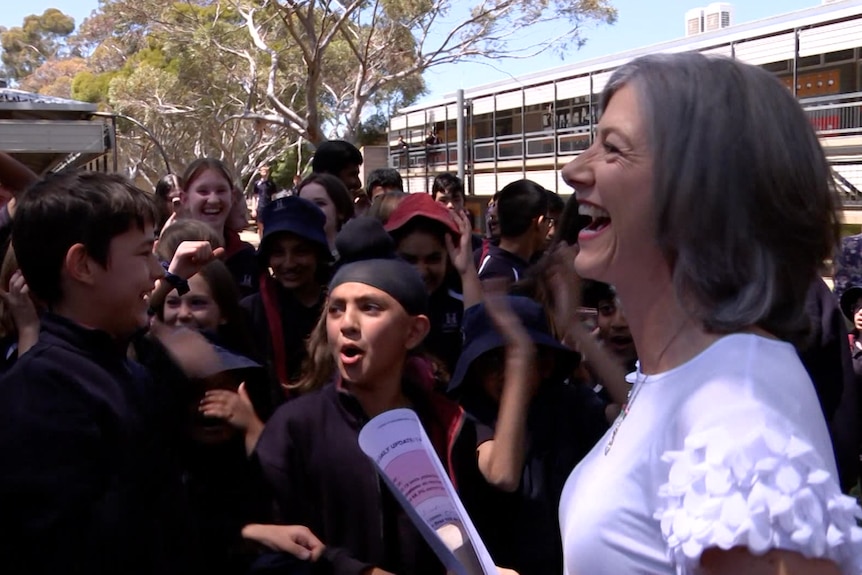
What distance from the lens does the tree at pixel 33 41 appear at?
69438mm

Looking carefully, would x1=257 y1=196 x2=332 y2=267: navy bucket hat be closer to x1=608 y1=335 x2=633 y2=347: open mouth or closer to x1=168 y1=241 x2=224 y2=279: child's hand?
x1=168 y1=241 x2=224 y2=279: child's hand

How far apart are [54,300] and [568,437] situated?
140 cm

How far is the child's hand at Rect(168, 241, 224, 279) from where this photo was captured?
275 cm

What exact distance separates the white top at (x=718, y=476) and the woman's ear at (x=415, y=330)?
4.37ft

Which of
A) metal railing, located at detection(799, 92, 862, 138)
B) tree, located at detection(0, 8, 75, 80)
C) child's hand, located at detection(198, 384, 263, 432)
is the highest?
tree, located at detection(0, 8, 75, 80)

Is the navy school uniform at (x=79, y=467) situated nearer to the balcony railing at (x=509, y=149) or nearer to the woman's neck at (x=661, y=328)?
the woman's neck at (x=661, y=328)

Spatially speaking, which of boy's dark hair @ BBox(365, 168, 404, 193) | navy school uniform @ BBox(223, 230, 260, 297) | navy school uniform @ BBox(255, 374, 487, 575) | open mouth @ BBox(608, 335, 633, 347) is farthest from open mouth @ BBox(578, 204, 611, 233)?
boy's dark hair @ BBox(365, 168, 404, 193)

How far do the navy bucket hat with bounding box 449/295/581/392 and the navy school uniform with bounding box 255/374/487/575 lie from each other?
13.2 inches

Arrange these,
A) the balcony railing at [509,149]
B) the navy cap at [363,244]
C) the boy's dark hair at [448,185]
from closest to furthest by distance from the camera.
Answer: the navy cap at [363,244], the boy's dark hair at [448,185], the balcony railing at [509,149]

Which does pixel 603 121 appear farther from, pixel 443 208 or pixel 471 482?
pixel 443 208

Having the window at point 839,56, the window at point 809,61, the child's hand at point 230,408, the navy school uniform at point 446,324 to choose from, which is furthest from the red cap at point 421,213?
the window at point 809,61

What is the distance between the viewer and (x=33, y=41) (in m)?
72.5

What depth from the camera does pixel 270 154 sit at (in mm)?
45156

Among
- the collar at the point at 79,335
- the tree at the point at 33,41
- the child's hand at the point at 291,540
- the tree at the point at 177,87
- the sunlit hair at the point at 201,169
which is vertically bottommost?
the child's hand at the point at 291,540
